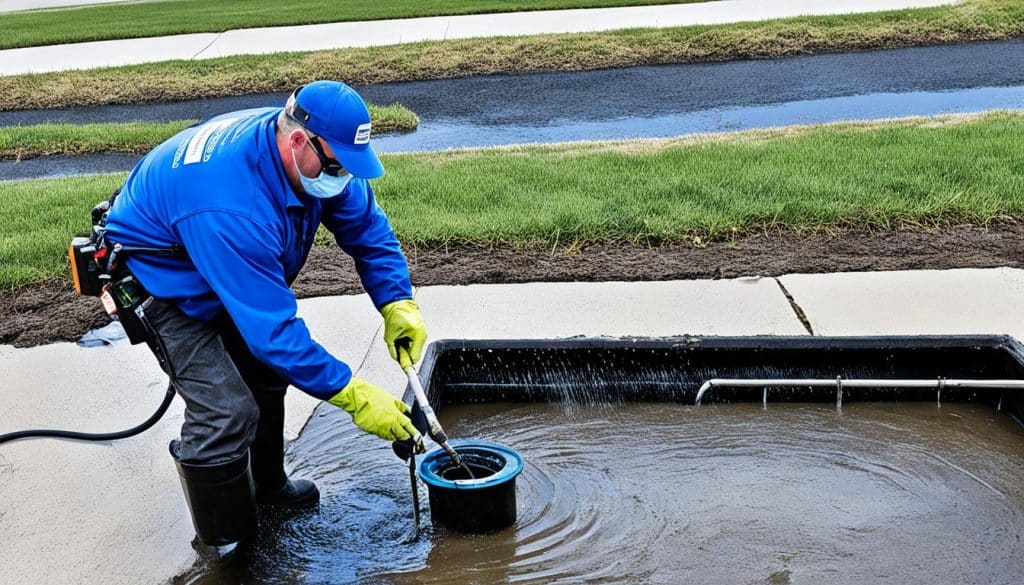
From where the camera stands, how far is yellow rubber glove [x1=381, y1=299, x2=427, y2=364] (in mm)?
3510

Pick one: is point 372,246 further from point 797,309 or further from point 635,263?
point 635,263

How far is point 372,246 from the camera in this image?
358 cm

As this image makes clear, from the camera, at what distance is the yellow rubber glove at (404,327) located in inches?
138

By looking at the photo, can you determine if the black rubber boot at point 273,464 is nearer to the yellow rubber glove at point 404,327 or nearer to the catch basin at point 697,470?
the catch basin at point 697,470

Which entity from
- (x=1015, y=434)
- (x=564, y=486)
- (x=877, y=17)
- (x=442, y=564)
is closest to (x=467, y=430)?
(x=564, y=486)

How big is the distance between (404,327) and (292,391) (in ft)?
4.17

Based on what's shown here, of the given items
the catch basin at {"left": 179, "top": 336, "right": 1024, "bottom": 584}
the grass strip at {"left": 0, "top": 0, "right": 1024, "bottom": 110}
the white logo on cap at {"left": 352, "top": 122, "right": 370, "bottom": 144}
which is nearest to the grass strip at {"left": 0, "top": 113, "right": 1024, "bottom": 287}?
the catch basin at {"left": 179, "top": 336, "right": 1024, "bottom": 584}

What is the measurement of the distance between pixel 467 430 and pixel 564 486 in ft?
2.02

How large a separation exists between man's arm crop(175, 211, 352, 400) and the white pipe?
1.87 metres

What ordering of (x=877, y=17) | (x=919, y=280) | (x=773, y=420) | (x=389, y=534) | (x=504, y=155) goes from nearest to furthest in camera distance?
(x=389, y=534)
(x=773, y=420)
(x=919, y=280)
(x=504, y=155)
(x=877, y=17)

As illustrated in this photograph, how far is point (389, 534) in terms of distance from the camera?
3465 mm

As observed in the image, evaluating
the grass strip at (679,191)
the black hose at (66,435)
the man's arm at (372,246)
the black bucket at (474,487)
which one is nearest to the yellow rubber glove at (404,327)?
the man's arm at (372,246)

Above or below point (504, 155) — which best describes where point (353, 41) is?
above

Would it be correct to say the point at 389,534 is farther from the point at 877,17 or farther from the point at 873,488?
the point at 877,17
